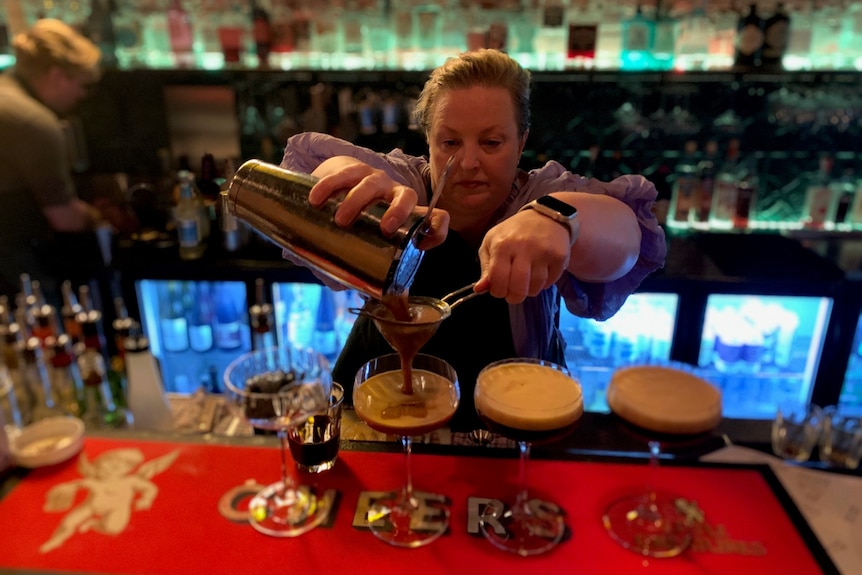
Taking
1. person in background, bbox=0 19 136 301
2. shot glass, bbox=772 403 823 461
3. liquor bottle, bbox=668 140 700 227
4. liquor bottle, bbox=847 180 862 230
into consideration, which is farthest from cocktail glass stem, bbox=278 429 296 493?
liquor bottle, bbox=847 180 862 230

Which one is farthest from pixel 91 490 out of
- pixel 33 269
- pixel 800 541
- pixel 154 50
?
pixel 154 50

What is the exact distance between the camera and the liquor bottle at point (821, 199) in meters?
3.02

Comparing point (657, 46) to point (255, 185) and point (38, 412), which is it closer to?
Result: point (255, 185)

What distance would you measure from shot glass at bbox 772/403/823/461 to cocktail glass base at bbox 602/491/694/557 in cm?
84

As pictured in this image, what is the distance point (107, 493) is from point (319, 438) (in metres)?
0.44

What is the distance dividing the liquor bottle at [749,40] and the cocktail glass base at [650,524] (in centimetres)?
232

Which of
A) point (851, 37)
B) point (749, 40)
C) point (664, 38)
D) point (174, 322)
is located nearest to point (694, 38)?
point (664, 38)

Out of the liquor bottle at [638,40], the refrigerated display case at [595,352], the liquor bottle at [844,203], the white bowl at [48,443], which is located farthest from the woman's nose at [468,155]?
the liquor bottle at [844,203]

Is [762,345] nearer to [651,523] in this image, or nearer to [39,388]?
[651,523]

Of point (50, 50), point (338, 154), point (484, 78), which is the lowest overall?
point (338, 154)

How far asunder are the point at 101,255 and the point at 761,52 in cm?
312

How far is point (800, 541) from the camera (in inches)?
44.1

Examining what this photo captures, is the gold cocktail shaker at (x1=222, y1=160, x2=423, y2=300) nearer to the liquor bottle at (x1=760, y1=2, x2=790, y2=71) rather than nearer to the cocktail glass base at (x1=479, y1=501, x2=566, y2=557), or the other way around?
the cocktail glass base at (x1=479, y1=501, x2=566, y2=557)

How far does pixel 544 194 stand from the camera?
1297mm
